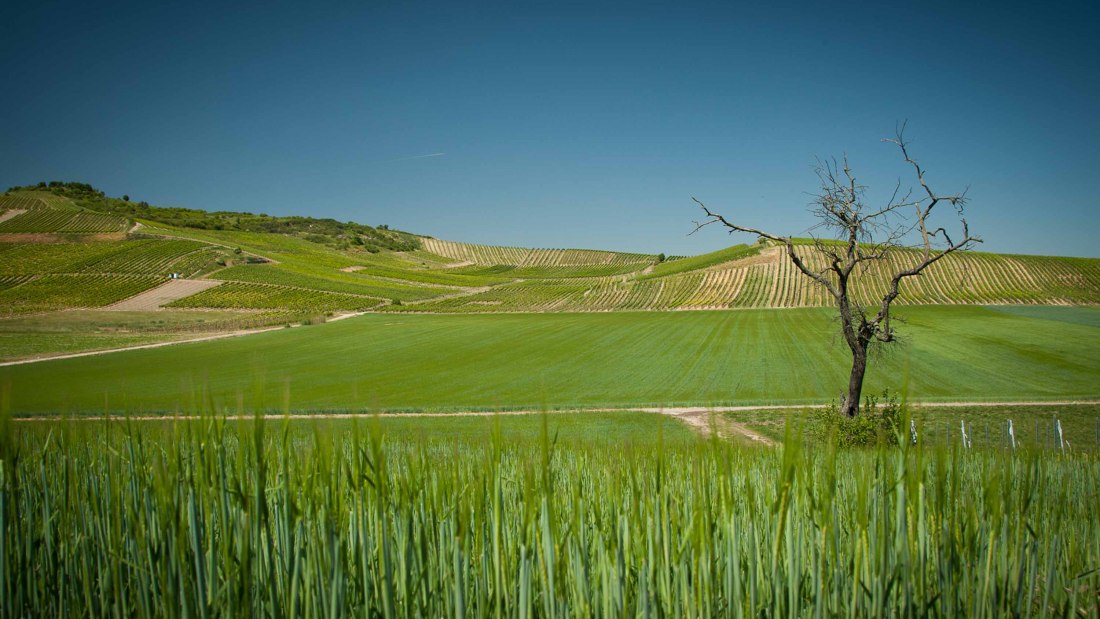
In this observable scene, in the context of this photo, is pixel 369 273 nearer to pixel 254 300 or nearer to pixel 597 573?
pixel 254 300

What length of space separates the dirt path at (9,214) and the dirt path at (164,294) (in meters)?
52.0

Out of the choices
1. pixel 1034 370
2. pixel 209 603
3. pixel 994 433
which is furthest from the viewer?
pixel 1034 370

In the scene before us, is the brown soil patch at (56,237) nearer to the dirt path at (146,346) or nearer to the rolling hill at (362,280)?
the rolling hill at (362,280)

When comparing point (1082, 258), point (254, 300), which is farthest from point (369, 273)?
point (1082, 258)

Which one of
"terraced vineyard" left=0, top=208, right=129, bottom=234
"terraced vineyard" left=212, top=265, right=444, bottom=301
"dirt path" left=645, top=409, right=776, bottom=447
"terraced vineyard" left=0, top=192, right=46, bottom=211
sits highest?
"terraced vineyard" left=0, top=192, right=46, bottom=211

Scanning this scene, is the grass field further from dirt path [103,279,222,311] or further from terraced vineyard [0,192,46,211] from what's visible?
terraced vineyard [0,192,46,211]

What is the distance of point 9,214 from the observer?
110 metres

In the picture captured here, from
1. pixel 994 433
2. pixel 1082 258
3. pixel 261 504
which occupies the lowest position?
pixel 994 433

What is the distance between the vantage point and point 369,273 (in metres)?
118

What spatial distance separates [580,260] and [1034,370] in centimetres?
13417

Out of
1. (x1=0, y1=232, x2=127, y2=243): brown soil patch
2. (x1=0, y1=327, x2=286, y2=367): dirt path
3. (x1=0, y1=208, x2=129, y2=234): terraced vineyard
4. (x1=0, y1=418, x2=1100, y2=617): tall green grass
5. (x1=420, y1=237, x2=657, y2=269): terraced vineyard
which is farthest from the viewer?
(x1=420, y1=237, x2=657, y2=269): terraced vineyard

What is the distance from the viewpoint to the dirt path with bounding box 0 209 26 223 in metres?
107

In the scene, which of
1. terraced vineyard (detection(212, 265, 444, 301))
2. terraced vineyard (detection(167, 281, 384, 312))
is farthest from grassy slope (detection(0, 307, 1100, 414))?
terraced vineyard (detection(212, 265, 444, 301))

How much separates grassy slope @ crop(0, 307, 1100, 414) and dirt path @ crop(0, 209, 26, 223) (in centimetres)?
9066
